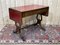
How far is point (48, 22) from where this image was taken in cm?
351

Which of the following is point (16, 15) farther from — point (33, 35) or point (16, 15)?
point (33, 35)

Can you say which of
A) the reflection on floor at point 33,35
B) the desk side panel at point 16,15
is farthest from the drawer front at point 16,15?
the reflection on floor at point 33,35

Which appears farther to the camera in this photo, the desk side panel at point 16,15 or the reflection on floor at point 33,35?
the reflection on floor at point 33,35

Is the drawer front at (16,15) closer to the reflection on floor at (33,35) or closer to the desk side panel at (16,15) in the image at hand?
the desk side panel at (16,15)

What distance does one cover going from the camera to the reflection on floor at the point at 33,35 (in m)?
2.56

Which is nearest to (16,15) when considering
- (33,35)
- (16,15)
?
(16,15)

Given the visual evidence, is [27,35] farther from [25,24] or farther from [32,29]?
[25,24]

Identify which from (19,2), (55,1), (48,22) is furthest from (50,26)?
(19,2)

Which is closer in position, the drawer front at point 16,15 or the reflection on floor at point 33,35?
the drawer front at point 16,15

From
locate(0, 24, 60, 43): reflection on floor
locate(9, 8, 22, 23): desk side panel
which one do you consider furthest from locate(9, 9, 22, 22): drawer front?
locate(0, 24, 60, 43): reflection on floor

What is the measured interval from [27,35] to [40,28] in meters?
0.55

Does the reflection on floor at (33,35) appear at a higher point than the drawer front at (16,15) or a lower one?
lower

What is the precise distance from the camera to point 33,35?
2809 mm

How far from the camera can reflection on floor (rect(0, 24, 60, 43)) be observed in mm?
2559
